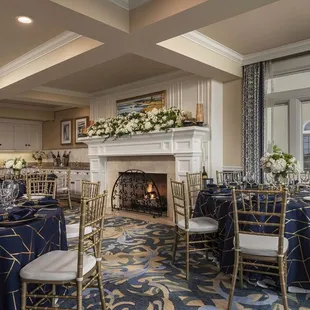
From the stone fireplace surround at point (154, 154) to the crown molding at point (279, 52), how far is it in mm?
1346

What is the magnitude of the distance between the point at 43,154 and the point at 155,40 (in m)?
7.64

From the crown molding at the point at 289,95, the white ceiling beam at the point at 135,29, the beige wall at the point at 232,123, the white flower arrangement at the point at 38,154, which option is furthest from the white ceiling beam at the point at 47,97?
the crown molding at the point at 289,95

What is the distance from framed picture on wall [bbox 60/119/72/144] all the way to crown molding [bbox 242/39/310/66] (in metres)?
5.74

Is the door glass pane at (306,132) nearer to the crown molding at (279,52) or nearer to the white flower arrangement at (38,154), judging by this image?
the crown molding at (279,52)

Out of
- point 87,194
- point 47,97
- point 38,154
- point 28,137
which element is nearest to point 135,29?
point 87,194

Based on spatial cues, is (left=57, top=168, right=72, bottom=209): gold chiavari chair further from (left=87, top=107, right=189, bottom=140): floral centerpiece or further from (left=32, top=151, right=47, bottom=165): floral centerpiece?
(left=32, top=151, right=47, bottom=165): floral centerpiece

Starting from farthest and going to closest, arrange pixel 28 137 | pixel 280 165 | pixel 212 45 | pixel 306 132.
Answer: pixel 28 137 < pixel 306 132 < pixel 212 45 < pixel 280 165

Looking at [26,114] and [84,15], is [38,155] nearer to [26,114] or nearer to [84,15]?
[26,114]

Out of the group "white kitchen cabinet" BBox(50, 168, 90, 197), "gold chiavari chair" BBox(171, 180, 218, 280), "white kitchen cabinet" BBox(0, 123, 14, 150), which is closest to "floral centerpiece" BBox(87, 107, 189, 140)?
"white kitchen cabinet" BBox(50, 168, 90, 197)

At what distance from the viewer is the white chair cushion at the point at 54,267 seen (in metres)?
1.86

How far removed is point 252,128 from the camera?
480cm

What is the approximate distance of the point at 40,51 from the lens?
4539 millimetres

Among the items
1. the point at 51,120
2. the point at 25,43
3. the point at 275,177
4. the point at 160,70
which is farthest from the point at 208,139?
the point at 51,120

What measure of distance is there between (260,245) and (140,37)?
2.53m
